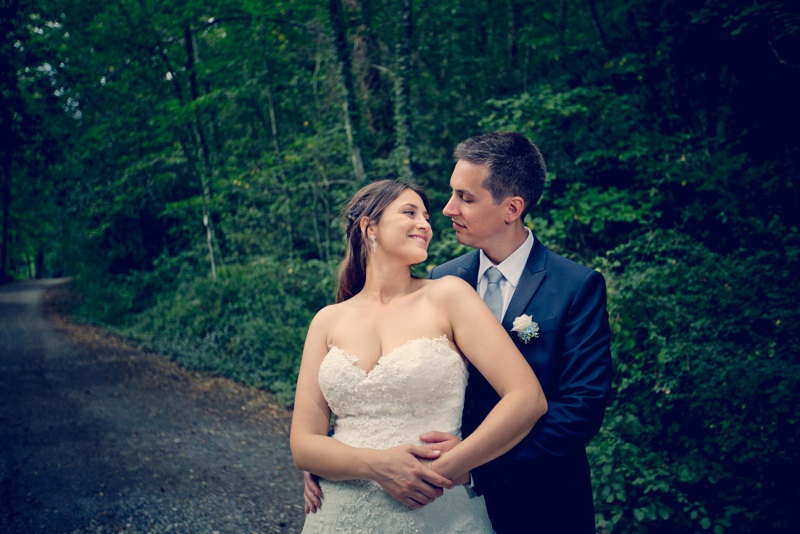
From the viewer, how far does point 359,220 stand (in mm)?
2438

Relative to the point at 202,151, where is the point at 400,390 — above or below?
below

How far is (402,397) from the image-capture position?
2.15 meters

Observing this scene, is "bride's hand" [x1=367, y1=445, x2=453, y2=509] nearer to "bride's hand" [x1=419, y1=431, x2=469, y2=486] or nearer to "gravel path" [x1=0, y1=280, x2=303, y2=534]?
"bride's hand" [x1=419, y1=431, x2=469, y2=486]

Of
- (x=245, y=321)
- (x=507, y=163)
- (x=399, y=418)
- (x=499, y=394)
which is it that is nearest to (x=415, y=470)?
(x=399, y=418)

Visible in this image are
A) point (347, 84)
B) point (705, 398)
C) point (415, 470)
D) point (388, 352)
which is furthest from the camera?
point (347, 84)

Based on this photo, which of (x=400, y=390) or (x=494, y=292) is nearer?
(x=400, y=390)

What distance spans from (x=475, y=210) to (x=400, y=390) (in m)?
0.80

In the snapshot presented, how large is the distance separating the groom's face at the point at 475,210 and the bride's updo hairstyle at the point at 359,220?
0.54 feet

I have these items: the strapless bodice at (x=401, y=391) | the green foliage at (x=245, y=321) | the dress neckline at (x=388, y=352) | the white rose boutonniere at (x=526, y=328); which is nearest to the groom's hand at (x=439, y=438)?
the strapless bodice at (x=401, y=391)

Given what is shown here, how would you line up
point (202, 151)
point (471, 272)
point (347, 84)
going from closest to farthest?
point (471, 272) < point (347, 84) < point (202, 151)

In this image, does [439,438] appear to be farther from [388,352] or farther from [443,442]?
[388,352]

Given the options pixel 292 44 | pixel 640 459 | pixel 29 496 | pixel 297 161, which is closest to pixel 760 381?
pixel 640 459

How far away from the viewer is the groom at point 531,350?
1989 mm

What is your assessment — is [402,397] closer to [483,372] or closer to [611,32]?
[483,372]
